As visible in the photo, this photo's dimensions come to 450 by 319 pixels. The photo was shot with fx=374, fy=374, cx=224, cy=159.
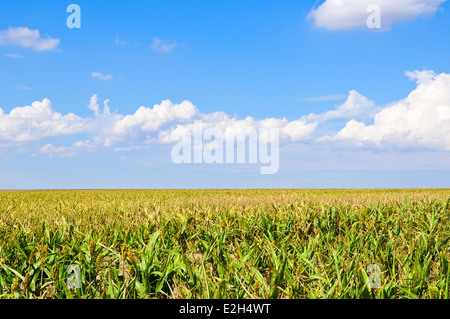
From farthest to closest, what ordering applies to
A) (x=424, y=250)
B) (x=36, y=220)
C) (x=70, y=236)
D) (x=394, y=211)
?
(x=394, y=211), (x=36, y=220), (x=70, y=236), (x=424, y=250)

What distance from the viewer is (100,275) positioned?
3396 millimetres

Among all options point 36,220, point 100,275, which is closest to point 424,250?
point 100,275

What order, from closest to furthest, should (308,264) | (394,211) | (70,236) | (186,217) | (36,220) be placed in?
1. (308,264)
2. (70,236)
3. (186,217)
4. (36,220)
5. (394,211)

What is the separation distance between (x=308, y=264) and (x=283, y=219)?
2078 mm

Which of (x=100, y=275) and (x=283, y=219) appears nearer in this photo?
(x=100, y=275)

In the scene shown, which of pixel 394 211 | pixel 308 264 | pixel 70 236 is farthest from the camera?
pixel 394 211

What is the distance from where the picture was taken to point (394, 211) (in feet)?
22.1

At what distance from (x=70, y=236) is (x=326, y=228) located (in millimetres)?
3493
